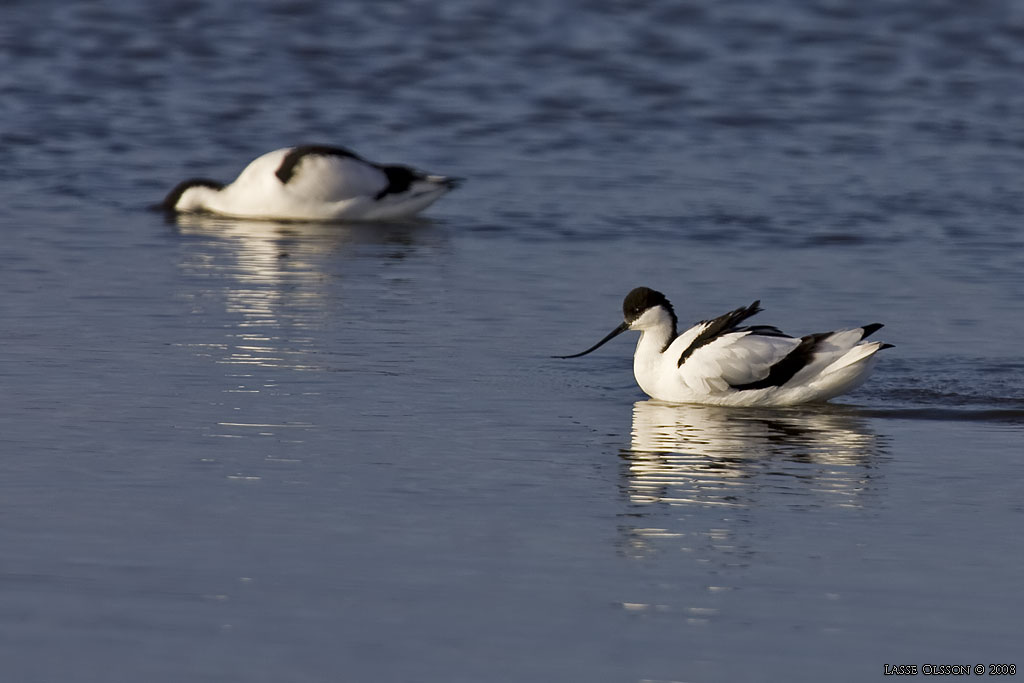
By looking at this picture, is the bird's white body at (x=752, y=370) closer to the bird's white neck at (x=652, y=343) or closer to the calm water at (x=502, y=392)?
the bird's white neck at (x=652, y=343)

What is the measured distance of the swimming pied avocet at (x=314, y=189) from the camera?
16.5m

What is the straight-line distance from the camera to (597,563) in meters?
6.75

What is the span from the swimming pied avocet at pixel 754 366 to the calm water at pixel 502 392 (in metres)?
0.16


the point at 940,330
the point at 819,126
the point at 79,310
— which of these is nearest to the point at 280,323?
the point at 79,310

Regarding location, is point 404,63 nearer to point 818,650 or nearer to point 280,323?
point 280,323

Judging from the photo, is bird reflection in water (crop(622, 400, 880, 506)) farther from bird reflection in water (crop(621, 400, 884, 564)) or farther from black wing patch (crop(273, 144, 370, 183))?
black wing patch (crop(273, 144, 370, 183))

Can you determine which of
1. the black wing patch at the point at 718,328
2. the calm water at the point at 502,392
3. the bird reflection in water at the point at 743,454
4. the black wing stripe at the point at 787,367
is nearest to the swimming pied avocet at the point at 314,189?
the calm water at the point at 502,392

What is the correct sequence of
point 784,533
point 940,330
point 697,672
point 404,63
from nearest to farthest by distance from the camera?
point 697,672 → point 784,533 → point 940,330 → point 404,63

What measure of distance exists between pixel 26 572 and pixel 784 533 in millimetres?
2647

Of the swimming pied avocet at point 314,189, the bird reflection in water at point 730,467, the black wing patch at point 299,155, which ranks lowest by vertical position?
the bird reflection in water at point 730,467

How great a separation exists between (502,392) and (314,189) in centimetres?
703

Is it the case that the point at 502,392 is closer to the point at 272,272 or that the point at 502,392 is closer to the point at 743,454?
the point at 743,454

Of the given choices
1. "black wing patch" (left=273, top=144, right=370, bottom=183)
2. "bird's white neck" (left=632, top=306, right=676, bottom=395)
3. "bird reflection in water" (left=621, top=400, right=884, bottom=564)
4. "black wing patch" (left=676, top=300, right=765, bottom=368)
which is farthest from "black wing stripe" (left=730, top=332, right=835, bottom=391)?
"black wing patch" (left=273, top=144, right=370, bottom=183)

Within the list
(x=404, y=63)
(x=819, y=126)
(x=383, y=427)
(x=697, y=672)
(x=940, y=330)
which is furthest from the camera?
(x=404, y=63)
